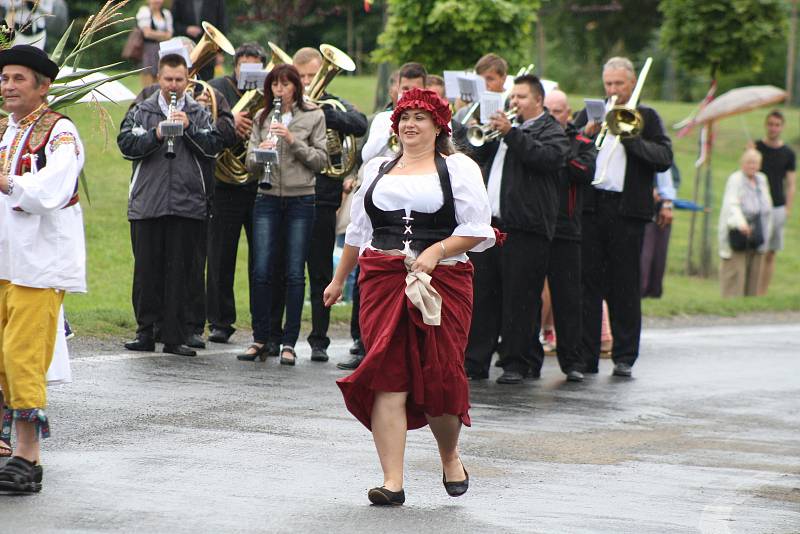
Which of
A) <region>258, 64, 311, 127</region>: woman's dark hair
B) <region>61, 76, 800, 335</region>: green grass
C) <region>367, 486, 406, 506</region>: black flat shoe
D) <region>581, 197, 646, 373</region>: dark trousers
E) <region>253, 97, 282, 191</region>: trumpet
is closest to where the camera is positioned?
<region>367, 486, 406, 506</region>: black flat shoe

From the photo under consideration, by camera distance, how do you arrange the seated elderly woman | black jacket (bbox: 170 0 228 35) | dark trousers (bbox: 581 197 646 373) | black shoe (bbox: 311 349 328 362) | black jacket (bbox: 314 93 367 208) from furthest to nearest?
the seated elderly woman, black jacket (bbox: 170 0 228 35), dark trousers (bbox: 581 197 646 373), black jacket (bbox: 314 93 367 208), black shoe (bbox: 311 349 328 362)

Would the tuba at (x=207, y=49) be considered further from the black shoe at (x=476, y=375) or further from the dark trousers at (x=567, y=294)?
the black shoe at (x=476, y=375)

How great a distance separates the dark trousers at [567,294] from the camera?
1210 centimetres

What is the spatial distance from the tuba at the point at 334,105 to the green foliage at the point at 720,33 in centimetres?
1147

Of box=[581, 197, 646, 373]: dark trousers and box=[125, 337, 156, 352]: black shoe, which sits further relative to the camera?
box=[581, 197, 646, 373]: dark trousers

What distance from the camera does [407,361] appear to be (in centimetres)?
733

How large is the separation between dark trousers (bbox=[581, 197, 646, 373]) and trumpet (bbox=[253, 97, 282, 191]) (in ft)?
8.81

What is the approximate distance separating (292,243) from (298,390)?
168cm

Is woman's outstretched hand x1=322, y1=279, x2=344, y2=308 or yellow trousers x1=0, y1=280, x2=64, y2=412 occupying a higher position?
woman's outstretched hand x1=322, y1=279, x2=344, y2=308

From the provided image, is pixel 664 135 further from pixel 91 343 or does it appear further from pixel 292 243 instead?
pixel 91 343

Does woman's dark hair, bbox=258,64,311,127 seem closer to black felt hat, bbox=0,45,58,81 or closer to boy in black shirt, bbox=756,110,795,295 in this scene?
black felt hat, bbox=0,45,58,81

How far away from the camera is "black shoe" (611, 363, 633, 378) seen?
12547 millimetres

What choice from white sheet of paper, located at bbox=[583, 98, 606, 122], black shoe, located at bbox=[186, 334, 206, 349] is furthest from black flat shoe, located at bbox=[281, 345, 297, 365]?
white sheet of paper, located at bbox=[583, 98, 606, 122]

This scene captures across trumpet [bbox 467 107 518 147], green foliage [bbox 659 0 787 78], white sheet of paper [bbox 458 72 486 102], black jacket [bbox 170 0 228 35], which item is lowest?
trumpet [bbox 467 107 518 147]
